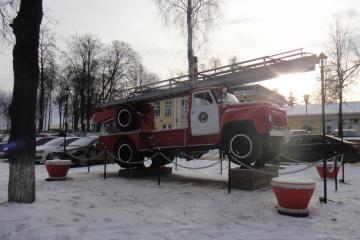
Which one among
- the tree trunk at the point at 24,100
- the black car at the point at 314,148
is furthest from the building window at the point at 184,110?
the black car at the point at 314,148

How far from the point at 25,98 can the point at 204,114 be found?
5.39 metres

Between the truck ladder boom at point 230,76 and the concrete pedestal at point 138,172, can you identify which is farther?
the concrete pedestal at point 138,172

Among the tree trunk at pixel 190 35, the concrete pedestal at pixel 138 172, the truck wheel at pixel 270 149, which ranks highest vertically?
the tree trunk at pixel 190 35

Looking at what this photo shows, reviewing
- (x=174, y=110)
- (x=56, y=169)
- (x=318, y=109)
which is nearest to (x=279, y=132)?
(x=174, y=110)

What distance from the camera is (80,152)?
17.9 meters

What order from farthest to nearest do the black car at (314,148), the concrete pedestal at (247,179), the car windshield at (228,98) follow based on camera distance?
the black car at (314,148) → the car windshield at (228,98) → the concrete pedestal at (247,179)

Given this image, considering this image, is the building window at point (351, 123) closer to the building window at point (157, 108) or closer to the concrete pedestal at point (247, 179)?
the building window at point (157, 108)

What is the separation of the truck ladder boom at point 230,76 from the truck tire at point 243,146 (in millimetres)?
1778

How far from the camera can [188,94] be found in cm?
1227

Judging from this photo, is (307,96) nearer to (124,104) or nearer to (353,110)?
(353,110)

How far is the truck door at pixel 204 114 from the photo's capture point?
11242mm

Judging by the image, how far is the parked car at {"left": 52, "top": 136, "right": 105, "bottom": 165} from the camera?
690 inches

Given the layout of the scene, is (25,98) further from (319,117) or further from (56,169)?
(319,117)

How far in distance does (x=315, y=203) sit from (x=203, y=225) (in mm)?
3230
